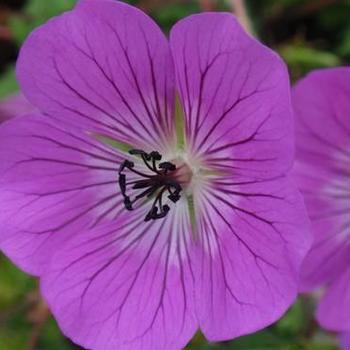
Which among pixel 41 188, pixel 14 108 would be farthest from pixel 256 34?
pixel 41 188

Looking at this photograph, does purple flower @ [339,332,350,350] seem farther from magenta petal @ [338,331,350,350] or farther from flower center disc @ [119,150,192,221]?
flower center disc @ [119,150,192,221]

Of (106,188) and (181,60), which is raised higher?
(181,60)

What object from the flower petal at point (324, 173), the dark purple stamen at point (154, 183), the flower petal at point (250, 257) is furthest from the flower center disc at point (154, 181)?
the flower petal at point (324, 173)

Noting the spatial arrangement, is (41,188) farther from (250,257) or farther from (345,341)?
(345,341)

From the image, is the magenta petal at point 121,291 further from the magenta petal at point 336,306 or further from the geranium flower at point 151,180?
the magenta petal at point 336,306

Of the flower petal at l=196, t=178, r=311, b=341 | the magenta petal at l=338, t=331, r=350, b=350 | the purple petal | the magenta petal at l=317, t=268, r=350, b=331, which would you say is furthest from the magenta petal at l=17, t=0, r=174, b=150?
the purple petal

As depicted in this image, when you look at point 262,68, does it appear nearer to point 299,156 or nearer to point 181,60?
point 181,60

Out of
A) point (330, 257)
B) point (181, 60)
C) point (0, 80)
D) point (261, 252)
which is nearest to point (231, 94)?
point (181, 60)
